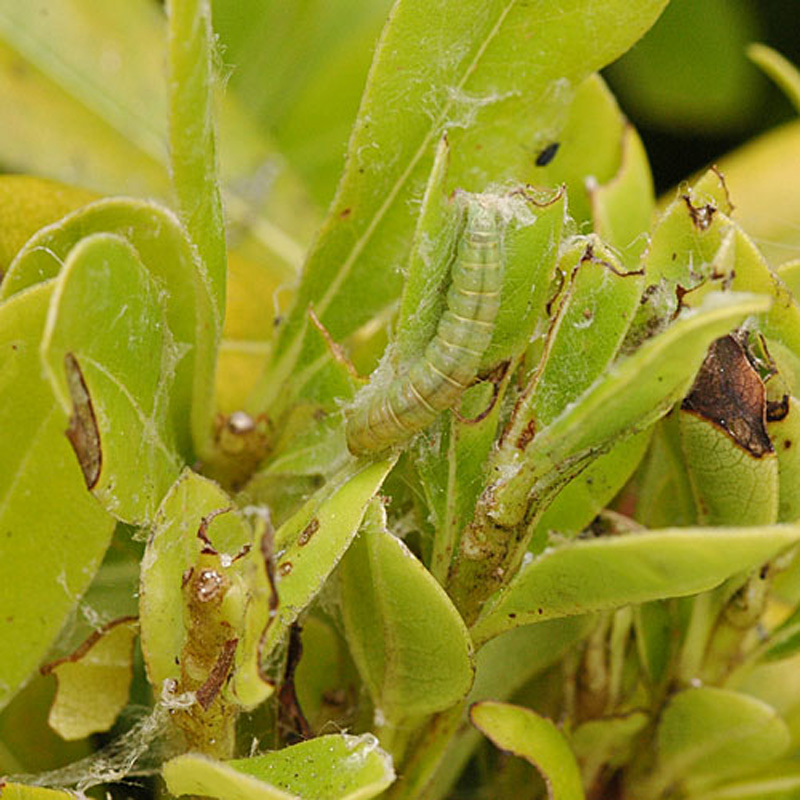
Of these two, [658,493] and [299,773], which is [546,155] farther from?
[299,773]

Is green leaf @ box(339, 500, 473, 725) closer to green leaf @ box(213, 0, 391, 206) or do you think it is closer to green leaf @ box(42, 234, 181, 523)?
green leaf @ box(42, 234, 181, 523)

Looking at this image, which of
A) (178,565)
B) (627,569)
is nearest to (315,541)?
(178,565)

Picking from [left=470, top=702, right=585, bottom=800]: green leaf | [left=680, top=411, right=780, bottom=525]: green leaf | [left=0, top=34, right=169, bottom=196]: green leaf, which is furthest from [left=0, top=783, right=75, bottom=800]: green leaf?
[left=0, top=34, right=169, bottom=196]: green leaf

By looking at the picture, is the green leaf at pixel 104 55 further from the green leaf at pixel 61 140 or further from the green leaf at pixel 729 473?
the green leaf at pixel 729 473

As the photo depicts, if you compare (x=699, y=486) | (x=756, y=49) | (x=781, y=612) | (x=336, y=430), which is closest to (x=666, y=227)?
(x=699, y=486)

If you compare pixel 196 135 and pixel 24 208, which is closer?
pixel 196 135
